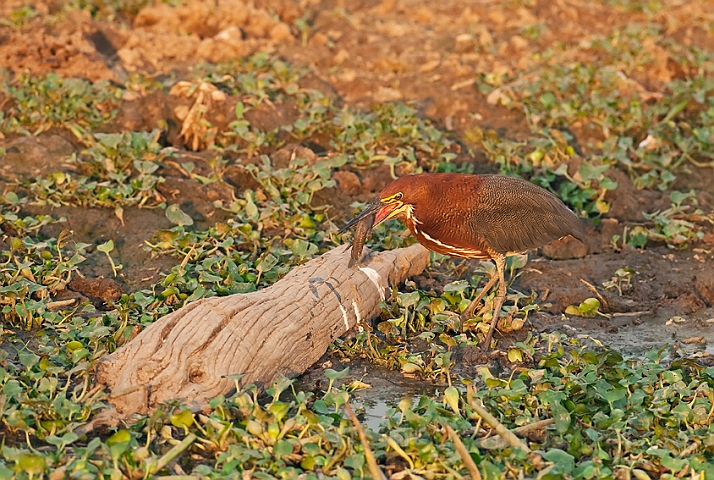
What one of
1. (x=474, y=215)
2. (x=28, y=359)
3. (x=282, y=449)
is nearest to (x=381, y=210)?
(x=474, y=215)

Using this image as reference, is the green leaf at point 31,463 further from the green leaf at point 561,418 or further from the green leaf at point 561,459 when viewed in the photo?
the green leaf at point 561,418

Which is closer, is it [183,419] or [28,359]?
[183,419]

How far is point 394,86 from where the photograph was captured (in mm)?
9188

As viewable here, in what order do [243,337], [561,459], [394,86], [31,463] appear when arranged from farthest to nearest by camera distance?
[394,86] < [243,337] < [561,459] < [31,463]

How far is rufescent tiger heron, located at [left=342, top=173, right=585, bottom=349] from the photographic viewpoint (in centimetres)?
563

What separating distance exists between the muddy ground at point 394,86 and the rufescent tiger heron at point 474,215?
532mm

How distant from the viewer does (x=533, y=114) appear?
28.4 ft

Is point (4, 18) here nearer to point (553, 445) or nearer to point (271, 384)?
point (271, 384)

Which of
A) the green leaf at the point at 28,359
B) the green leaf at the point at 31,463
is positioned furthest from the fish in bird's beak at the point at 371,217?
the green leaf at the point at 31,463

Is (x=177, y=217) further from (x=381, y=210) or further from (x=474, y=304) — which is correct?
(x=474, y=304)

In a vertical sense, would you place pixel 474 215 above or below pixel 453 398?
above

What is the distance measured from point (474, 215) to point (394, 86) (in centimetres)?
367

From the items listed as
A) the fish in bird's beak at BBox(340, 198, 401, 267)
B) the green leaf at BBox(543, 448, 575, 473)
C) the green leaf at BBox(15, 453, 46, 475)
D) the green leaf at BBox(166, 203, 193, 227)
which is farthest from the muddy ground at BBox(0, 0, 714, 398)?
the green leaf at BBox(15, 453, 46, 475)

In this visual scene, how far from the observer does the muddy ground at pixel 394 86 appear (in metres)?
6.41
